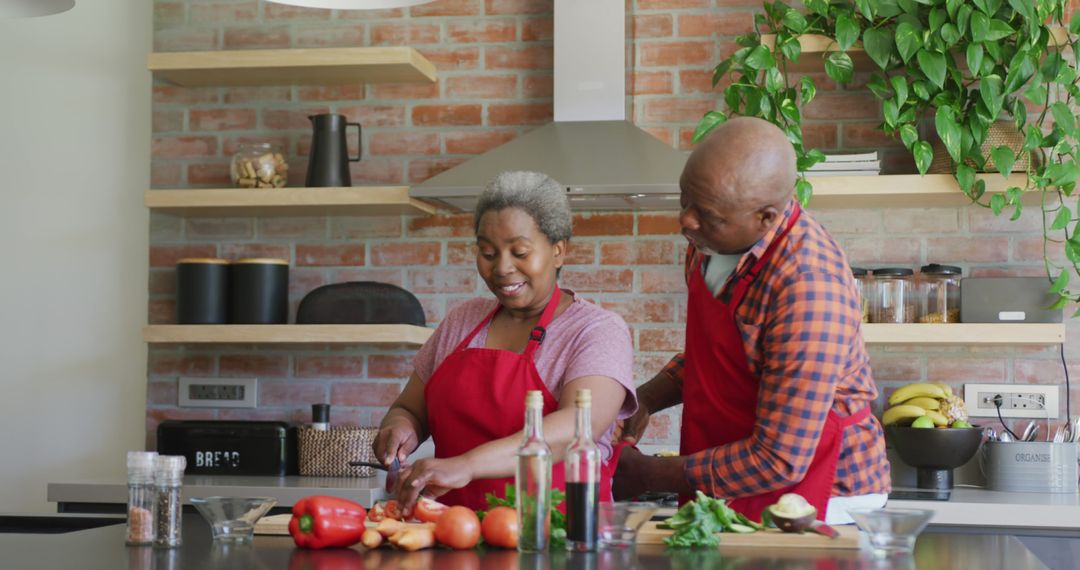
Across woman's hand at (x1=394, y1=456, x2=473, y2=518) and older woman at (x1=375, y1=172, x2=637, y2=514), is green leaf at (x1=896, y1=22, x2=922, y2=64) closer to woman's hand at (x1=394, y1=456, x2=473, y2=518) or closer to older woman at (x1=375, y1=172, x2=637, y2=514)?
older woman at (x1=375, y1=172, x2=637, y2=514)

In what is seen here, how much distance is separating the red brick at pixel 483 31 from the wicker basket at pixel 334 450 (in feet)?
4.13

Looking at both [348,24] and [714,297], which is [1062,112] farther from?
[348,24]

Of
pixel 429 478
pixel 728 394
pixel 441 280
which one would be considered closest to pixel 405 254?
pixel 441 280

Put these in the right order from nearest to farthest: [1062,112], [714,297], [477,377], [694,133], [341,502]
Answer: [341,502] → [714,297] → [477,377] → [1062,112] → [694,133]

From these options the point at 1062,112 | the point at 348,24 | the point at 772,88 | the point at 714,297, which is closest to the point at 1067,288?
the point at 1062,112

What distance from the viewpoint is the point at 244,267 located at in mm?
3822

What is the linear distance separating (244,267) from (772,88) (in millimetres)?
1641

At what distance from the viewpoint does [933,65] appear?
3.44m

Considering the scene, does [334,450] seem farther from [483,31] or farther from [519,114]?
[483,31]

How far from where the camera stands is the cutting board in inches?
68.6

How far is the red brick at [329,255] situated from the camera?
13.1ft

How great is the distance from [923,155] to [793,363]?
6.08ft

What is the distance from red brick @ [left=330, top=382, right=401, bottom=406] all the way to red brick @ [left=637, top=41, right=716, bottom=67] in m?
1.27

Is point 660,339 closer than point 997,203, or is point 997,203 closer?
point 997,203
